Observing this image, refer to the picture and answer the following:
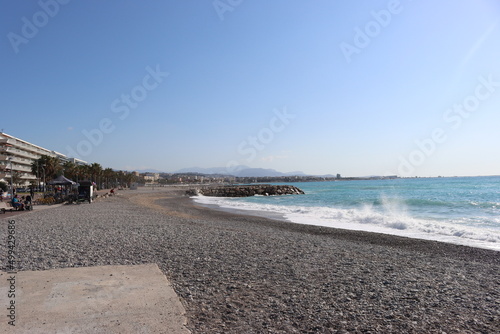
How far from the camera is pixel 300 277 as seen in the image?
252 inches

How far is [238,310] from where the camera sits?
4.67m

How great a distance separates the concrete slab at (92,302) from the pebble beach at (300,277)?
1.08ft

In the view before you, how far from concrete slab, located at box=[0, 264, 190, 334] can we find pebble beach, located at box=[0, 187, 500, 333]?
1.08 feet

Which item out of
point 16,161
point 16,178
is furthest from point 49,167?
point 16,161

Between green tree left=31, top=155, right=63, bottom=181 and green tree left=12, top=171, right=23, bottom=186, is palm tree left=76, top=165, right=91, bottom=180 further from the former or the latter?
green tree left=12, top=171, right=23, bottom=186

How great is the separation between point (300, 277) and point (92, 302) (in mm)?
3512

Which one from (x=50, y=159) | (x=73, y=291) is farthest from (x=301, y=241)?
(x=50, y=159)

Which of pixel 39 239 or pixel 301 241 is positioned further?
pixel 301 241

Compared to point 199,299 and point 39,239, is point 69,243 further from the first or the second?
point 199,299

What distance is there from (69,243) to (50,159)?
62754mm

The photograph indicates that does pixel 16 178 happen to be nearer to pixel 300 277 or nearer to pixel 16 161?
pixel 16 161

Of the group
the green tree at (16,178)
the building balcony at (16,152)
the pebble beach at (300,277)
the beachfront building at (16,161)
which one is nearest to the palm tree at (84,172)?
the beachfront building at (16,161)

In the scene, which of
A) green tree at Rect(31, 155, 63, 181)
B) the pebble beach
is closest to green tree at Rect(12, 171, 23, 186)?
green tree at Rect(31, 155, 63, 181)

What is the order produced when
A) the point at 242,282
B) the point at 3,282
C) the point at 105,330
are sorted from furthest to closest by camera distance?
1. the point at 242,282
2. the point at 3,282
3. the point at 105,330
